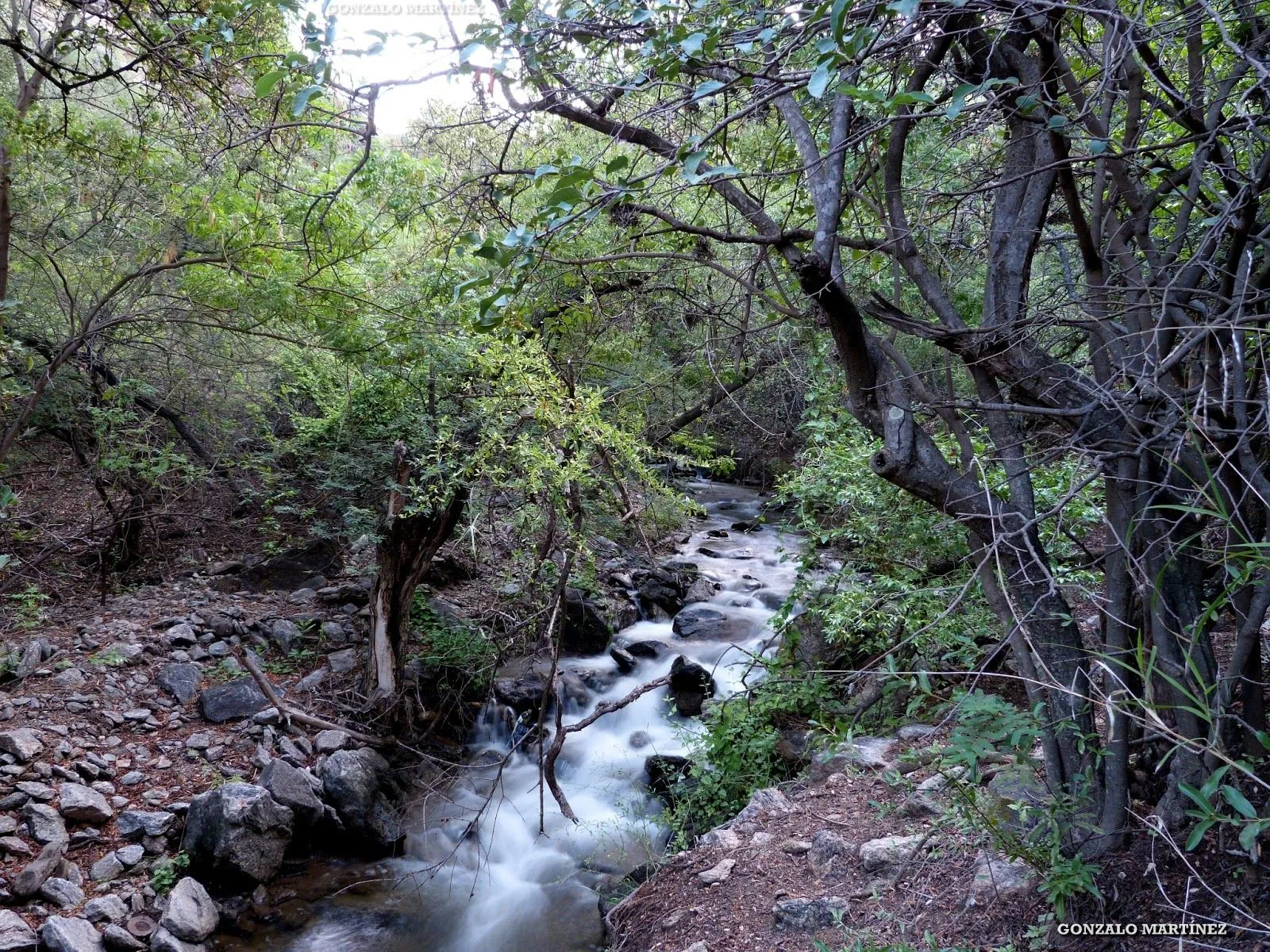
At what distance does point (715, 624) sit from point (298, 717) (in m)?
4.74

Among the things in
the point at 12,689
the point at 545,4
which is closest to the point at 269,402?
the point at 12,689

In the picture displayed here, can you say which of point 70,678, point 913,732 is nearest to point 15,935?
point 70,678

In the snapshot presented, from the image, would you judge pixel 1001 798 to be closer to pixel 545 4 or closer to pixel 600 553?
pixel 545 4

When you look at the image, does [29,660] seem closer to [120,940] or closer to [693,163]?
[120,940]

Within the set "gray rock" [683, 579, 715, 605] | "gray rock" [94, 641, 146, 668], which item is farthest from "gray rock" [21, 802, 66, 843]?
"gray rock" [683, 579, 715, 605]

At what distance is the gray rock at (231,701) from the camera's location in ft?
21.2

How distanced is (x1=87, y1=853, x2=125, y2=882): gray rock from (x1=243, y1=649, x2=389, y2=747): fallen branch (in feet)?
4.57

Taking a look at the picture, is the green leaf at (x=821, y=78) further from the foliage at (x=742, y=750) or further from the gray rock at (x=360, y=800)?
the gray rock at (x=360, y=800)

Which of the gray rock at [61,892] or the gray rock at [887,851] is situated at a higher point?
the gray rock at [61,892]

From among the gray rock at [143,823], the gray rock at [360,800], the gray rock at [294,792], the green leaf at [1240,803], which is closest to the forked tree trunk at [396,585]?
the gray rock at [360,800]

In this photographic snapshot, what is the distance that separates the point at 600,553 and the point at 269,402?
4.13 m

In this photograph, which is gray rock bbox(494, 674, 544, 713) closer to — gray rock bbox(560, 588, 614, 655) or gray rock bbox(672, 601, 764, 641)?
gray rock bbox(560, 588, 614, 655)

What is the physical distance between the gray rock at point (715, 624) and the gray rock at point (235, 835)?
15.7 feet

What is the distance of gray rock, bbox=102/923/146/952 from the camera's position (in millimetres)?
4504
